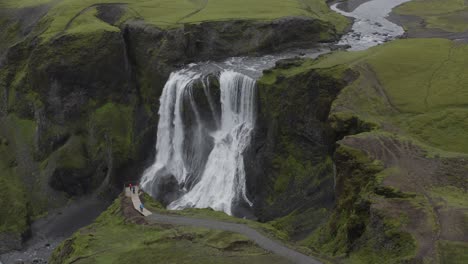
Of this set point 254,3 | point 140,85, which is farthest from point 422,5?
point 140,85

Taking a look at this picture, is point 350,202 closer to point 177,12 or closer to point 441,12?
point 177,12

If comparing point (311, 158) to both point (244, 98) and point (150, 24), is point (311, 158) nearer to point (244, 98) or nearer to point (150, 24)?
point (244, 98)

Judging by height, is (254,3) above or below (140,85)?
above

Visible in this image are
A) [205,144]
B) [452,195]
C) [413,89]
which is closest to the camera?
[452,195]

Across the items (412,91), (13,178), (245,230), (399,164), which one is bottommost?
(13,178)

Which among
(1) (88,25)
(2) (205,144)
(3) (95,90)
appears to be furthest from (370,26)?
(3) (95,90)

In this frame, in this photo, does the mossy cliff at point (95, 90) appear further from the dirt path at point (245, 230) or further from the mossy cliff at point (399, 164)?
the dirt path at point (245, 230)
